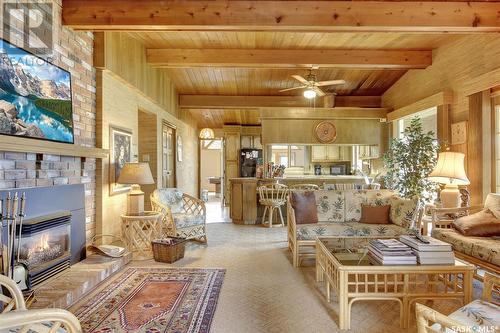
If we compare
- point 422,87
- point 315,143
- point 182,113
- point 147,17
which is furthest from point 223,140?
point 147,17

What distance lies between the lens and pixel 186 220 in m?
4.25

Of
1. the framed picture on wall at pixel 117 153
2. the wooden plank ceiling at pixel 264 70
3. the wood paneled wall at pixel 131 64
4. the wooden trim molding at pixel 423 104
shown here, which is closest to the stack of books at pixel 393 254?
the wooden plank ceiling at pixel 264 70

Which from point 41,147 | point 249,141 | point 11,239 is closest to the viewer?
point 11,239

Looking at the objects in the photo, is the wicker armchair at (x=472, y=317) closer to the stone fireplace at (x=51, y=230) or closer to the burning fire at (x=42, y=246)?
the stone fireplace at (x=51, y=230)

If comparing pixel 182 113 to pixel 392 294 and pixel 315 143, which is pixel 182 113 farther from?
pixel 392 294

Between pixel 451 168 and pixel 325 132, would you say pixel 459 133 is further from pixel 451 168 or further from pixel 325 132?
pixel 325 132

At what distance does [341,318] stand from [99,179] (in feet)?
10.4

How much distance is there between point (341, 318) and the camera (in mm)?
2176

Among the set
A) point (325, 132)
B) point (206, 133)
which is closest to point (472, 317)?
point (325, 132)

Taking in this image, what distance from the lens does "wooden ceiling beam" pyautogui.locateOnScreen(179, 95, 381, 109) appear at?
24.4ft

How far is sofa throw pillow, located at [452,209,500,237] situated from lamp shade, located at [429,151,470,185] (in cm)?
66

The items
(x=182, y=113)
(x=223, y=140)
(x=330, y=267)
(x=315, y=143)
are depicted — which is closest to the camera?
(x=330, y=267)

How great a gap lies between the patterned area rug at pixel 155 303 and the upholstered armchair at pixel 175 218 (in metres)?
0.87

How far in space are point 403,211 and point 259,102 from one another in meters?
4.69
